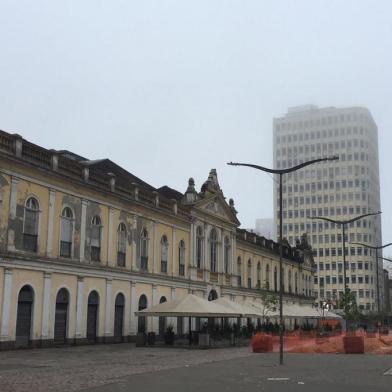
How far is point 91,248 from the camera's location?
3619cm

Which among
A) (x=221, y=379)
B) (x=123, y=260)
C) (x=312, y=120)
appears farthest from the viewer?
(x=312, y=120)

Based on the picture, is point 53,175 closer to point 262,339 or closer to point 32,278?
point 32,278

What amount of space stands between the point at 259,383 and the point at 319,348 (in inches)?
623

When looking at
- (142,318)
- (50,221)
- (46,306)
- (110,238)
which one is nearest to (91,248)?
(110,238)

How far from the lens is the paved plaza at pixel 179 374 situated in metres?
15.2

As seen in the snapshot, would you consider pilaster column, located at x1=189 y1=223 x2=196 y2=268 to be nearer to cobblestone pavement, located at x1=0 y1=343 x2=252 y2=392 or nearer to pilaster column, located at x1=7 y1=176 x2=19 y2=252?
cobblestone pavement, located at x1=0 y1=343 x2=252 y2=392

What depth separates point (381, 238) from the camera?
163375 millimetres

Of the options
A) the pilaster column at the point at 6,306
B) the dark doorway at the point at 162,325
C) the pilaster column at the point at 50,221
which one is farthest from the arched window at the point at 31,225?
the dark doorway at the point at 162,325

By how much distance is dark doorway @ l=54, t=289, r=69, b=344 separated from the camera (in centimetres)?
3300

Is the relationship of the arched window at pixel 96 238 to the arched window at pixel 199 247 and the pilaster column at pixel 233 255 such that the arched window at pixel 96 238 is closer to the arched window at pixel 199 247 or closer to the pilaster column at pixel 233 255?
the arched window at pixel 199 247

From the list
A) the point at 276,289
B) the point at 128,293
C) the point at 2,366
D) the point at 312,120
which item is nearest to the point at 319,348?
the point at 128,293

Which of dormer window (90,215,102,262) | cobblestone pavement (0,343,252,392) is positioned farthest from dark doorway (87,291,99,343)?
cobblestone pavement (0,343,252,392)

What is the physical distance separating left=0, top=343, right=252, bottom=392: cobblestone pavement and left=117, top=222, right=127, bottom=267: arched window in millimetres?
9390

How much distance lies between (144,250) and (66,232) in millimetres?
9132
